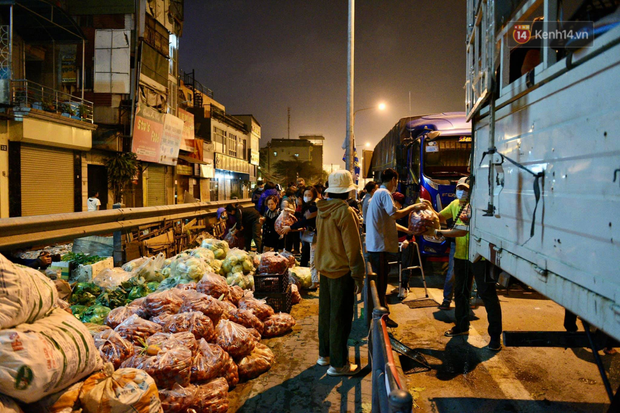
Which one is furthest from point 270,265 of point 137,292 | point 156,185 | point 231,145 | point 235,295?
point 231,145

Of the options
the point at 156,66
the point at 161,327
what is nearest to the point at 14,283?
the point at 161,327

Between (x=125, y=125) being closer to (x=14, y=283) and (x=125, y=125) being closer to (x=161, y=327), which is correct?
(x=161, y=327)

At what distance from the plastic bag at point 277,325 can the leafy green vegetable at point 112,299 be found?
1848 mm

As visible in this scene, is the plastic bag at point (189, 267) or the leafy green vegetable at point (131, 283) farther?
the plastic bag at point (189, 267)

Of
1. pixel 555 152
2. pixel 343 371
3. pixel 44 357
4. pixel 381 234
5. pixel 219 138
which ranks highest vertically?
pixel 219 138

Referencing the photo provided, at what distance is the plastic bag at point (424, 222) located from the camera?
5723 mm

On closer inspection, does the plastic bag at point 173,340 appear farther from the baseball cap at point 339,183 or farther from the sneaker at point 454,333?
the sneaker at point 454,333

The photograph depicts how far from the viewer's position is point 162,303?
438 centimetres

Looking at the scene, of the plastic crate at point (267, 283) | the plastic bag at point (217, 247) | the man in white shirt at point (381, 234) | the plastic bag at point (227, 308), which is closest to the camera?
the plastic bag at point (227, 308)

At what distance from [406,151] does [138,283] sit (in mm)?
7620

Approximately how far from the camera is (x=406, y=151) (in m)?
10.6

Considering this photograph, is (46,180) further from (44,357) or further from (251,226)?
(44,357)

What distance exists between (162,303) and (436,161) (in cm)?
742

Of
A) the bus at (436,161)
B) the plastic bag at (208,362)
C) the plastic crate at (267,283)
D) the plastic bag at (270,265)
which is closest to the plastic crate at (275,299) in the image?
the plastic crate at (267,283)
